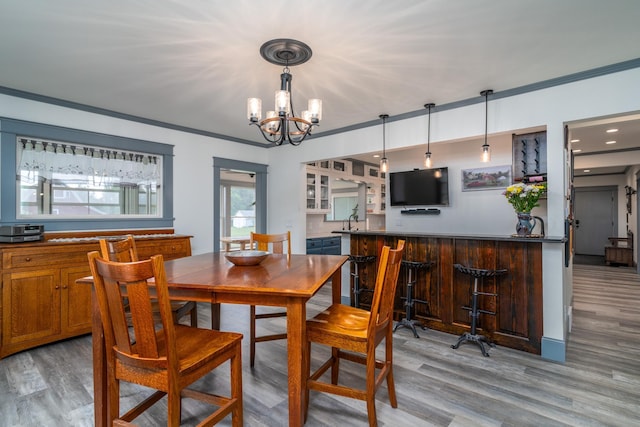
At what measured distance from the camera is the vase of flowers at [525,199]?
2846mm

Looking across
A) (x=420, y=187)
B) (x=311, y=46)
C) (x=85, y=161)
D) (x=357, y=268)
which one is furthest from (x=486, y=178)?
(x=85, y=161)

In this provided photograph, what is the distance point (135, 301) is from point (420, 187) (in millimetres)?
4575

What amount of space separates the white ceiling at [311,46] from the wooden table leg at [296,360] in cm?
180

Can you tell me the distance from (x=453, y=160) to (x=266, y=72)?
347 centimetres

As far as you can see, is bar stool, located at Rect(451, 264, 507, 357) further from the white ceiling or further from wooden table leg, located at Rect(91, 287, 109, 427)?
wooden table leg, located at Rect(91, 287, 109, 427)

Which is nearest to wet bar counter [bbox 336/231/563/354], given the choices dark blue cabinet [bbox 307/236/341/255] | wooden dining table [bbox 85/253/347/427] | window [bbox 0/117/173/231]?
wooden dining table [bbox 85/253/347/427]

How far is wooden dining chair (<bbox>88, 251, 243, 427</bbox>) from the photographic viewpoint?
1274mm

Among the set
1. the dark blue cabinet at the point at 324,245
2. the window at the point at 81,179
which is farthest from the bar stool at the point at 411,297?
the window at the point at 81,179

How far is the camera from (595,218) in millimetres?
8758

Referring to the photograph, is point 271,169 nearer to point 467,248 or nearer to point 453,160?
point 453,160

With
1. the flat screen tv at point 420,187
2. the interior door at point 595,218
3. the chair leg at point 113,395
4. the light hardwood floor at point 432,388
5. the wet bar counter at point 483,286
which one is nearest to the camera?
the chair leg at point 113,395

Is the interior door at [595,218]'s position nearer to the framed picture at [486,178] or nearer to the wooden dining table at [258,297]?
the framed picture at [486,178]

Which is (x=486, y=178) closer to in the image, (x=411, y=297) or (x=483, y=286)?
(x=483, y=286)

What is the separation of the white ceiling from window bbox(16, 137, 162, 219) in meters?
0.63
